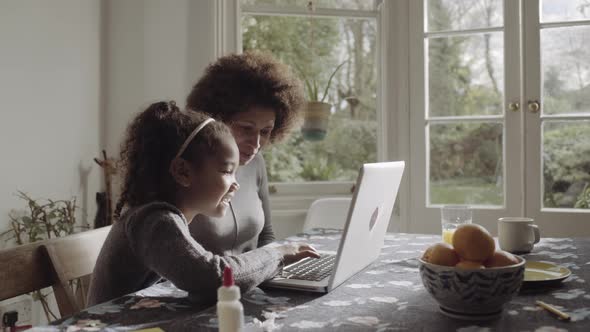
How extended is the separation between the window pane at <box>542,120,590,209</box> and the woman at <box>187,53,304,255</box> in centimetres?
141

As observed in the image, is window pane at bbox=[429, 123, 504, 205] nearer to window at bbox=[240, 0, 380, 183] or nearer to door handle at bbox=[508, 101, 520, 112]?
door handle at bbox=[508, 101, 520, 112]

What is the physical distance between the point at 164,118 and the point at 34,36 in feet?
4.33

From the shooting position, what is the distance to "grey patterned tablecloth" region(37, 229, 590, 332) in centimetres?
81

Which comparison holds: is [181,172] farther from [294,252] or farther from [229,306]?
[229,306]

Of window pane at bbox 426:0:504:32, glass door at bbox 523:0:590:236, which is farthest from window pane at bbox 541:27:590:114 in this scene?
window pane at bbox 426:0:504:32

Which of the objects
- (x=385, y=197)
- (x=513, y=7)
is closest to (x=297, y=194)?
(x=513, y=7)

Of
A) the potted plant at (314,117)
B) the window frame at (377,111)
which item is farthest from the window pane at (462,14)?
the potted plant at (314,117)

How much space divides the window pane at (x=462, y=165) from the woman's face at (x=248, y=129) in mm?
1422

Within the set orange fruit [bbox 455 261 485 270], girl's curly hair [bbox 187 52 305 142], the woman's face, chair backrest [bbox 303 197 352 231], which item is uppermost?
girl's curly hair [bbox 187 52 305 142]

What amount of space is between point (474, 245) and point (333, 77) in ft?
7.01

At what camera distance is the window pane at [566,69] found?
257 cm

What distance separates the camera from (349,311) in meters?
0.89

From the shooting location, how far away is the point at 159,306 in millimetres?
926

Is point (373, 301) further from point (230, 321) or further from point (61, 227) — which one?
point (61, 227)
